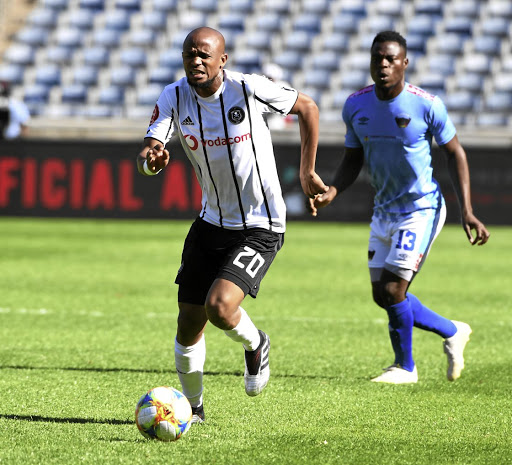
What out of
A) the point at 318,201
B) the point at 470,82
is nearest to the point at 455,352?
the point at 318,201

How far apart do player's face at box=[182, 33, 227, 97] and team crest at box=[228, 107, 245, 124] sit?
187mm

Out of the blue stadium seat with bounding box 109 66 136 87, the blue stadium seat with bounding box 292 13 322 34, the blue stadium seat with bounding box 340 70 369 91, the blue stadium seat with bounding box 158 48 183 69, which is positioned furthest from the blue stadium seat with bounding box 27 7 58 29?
the blue stadium seat with bounding box 340 70 369 91

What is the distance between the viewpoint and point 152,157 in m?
4.52

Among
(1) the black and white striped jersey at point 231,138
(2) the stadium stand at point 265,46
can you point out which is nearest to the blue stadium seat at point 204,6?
(2) the stadium stand at point 265,46

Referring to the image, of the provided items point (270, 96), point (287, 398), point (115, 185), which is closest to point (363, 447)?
point (287, 398)

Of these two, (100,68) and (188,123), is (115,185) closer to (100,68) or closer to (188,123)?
(100,68)

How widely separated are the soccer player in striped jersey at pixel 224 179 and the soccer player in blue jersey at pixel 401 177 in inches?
43.7

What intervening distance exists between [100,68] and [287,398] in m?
21.0

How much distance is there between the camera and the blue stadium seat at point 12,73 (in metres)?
25.3

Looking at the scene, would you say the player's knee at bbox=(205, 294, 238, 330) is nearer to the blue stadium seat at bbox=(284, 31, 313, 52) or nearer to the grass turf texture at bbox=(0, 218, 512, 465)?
the grass turf texture at bbox=(0, 218, 512, 465)

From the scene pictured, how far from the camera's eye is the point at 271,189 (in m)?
4.97

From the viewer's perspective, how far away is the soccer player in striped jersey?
15.7 feet

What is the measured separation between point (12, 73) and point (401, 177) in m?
21.0

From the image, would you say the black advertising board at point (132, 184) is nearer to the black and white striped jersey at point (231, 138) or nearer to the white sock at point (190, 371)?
the black and white striped jersey at point (231, 138)
